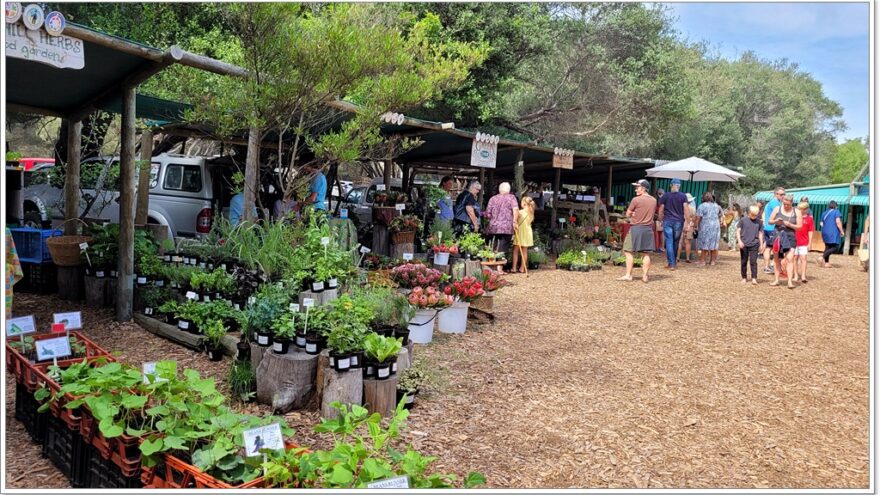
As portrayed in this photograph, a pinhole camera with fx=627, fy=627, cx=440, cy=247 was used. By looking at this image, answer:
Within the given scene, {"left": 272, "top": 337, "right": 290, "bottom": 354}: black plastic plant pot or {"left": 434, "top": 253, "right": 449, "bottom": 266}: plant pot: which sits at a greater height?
{"left": 434, "top": 253, "right": 449, "bottom": 266}: plant pot

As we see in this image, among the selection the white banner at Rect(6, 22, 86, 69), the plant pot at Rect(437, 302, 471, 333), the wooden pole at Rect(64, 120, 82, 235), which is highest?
the white banner at Rect(6, 22, 86, 69)

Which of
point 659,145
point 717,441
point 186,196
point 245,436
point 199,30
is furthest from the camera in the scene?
point 659,145

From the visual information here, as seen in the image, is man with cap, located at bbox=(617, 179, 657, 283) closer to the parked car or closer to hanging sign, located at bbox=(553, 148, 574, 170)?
hanging sign, located at bbox=(553, 148, 574, 170)

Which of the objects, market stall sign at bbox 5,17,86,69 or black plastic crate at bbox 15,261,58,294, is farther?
black plastic crate at bbox 15,261,58,294

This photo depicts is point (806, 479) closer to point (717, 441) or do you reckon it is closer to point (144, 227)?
point (717, 441)

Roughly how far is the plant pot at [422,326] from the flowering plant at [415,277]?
55 cm

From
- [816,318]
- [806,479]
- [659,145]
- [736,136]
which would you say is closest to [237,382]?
[806,479]

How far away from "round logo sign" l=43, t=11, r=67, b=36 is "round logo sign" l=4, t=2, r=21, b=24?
0.19m

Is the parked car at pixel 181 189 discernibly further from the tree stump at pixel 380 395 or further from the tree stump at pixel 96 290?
the tree stump at pixel 380 395

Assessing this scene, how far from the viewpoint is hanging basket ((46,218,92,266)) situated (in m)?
6.64

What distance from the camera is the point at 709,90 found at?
30812 mm

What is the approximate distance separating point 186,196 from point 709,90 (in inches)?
1109

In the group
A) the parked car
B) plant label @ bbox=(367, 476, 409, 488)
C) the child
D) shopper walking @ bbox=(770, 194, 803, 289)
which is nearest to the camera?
plant label @ bbox=(367, 476, 409, 488)

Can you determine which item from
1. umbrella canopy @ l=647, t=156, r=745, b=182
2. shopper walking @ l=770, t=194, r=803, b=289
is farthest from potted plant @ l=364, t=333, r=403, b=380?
umbrella canopy @ l=647, t=156, r=745, b=182
